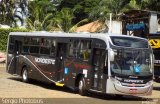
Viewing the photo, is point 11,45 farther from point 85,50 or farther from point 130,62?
point 130,62

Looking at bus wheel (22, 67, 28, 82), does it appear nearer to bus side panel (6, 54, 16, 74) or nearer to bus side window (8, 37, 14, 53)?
bus side panel (6, 54, 16, 74)

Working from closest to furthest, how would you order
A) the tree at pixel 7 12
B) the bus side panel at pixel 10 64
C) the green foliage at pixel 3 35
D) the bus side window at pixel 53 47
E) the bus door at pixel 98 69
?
the bus door at pixel 98 69
the bus side window at pixel 53 47
the bus side panel at pixel 10 64
the green foliage at pixel 3 35
the tree at pixel 7 12

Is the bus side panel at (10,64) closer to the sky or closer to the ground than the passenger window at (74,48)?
closer to the ground

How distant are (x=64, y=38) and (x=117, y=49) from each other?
411 cm

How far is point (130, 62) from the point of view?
19078 mm

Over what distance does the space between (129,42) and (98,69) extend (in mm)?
1661

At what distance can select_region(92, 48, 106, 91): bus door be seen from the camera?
1933 cm

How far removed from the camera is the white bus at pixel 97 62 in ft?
62.2

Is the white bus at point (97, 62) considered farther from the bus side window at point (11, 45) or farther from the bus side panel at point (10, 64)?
the bus side window at point (11, 45)

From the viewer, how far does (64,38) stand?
2245 centimetres

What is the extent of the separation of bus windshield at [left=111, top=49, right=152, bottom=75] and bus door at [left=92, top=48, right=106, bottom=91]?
1.94ft

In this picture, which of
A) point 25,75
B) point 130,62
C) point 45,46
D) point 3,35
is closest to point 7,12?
point 3,35

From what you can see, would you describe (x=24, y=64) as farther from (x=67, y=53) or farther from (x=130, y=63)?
(x=130, y=63)

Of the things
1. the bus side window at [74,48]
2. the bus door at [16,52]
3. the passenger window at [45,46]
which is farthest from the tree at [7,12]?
the bus side window at [74,48]
